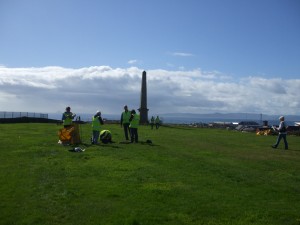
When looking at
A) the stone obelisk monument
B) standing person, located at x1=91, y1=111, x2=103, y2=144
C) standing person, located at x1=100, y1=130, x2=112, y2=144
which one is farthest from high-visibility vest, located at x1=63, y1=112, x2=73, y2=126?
the stone obelisk monument

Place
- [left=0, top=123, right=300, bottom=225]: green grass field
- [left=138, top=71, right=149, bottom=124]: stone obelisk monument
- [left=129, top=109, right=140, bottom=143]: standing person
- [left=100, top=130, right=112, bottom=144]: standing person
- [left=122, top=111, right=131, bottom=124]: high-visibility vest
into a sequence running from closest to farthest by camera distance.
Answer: [left=0, top=123, right=300, bottom=225]: green grass field
[left=100, top=130, right=112, bottom=144]: standing person
[left=129, top=109, right=140, bottom=143]: standing person
[left=122, top=111, right=131, bottom=124]: high-visibility vest
[left=138, top=71, right=149, bottom=124]: stone obelisk monument

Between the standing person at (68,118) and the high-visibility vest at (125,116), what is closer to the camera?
the standing person at (68,118)

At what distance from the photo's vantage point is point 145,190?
33.9 feet

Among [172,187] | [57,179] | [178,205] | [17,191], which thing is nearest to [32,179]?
[57,179]

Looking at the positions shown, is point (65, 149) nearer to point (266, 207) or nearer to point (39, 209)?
point (39, 209)

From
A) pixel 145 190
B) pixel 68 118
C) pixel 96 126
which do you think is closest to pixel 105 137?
pixel 96 126

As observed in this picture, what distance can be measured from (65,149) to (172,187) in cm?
969

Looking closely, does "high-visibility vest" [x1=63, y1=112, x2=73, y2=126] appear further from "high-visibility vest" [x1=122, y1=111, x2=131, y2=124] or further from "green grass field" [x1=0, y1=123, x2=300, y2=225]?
"green grass field" [x1=0, y1=123, x2=300, y2=225]

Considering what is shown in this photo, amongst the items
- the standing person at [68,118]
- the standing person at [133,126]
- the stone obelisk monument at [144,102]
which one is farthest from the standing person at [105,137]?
the stone obelisk monument at [144,102]

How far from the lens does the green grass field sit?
819cm

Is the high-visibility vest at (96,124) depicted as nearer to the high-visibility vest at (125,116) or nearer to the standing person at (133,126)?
A: the standing person at (133,126)

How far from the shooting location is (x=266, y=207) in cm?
901

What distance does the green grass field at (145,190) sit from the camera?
8188 millimetres

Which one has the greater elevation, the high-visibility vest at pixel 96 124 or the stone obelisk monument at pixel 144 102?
the stone obelisk monument at pixel 144 102
